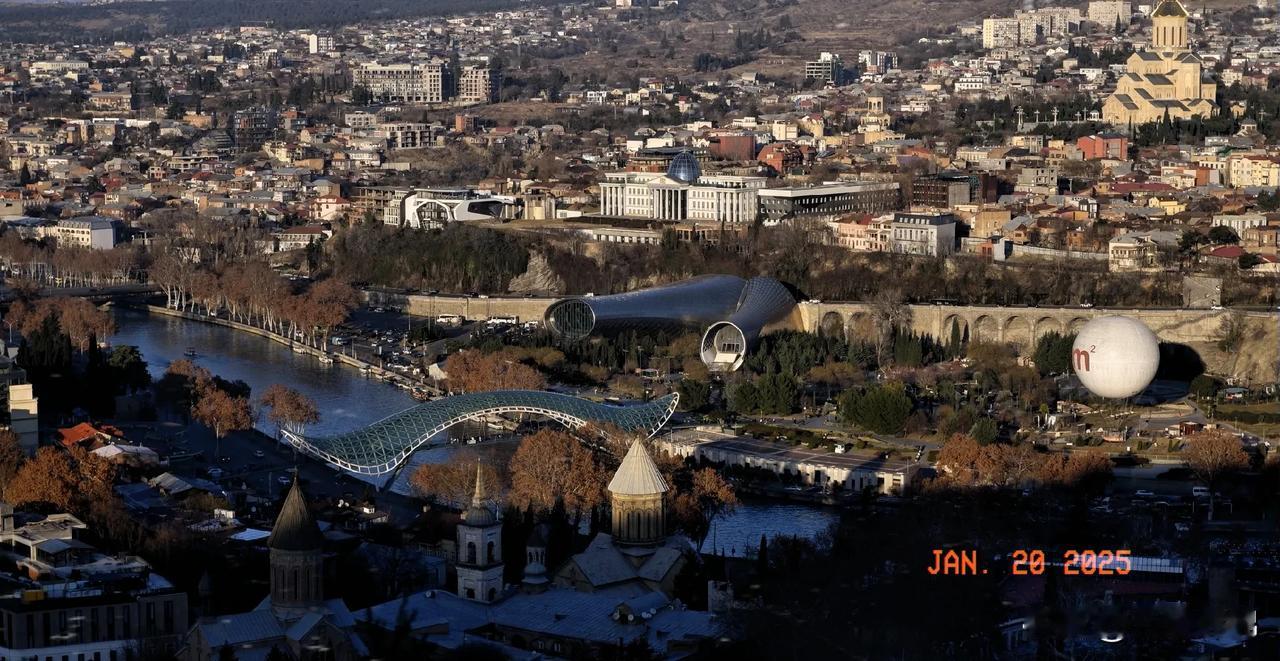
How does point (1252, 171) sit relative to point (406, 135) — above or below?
above

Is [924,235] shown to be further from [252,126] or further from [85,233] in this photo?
[252,126]

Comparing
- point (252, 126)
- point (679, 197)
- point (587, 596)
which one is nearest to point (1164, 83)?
point (679, 197)

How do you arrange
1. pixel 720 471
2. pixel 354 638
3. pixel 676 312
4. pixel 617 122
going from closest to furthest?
pixel 354 638
pixel 720 471
pixel 676 312
pixel 617 122

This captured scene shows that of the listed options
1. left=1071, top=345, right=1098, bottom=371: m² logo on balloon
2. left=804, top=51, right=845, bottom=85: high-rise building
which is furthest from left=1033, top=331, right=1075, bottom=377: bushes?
left=804, top=51, right=845, bottom=85: high-rise building

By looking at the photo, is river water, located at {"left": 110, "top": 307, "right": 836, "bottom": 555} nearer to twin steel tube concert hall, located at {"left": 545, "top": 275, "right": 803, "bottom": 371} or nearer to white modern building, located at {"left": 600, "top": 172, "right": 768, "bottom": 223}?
twin steel tube concert hall, located at {"left": 545, "top": 275, "right": 803, "bottom": 371}

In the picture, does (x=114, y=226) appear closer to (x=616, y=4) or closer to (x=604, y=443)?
(x=604, y=443)

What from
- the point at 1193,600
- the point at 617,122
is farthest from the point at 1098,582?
the point at 617,122
